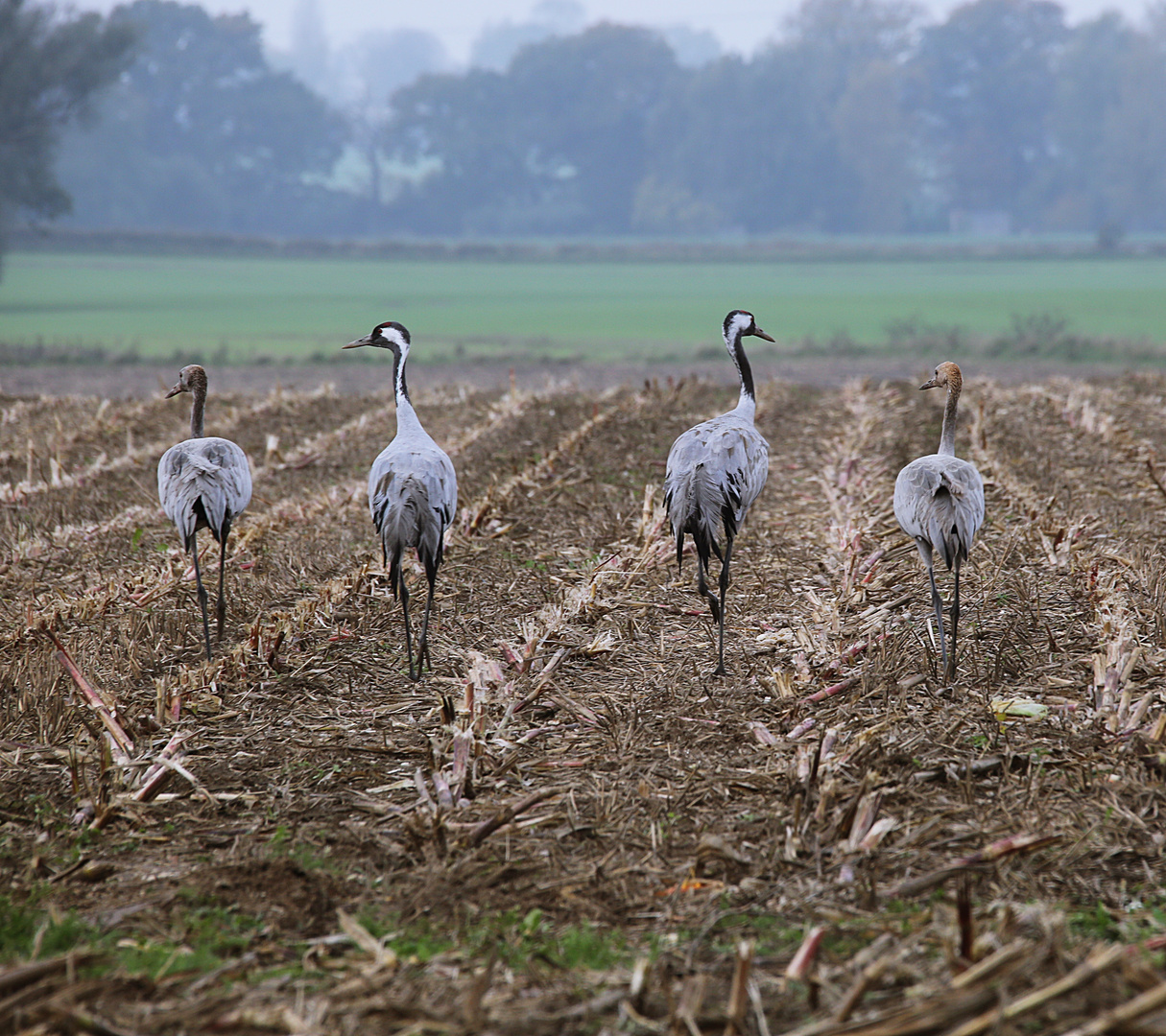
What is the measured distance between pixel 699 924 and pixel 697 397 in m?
14.3

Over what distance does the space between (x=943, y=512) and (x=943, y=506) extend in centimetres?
3

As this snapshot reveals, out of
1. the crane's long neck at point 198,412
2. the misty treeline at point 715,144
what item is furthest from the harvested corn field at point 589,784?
the misty treeline at point 715,144

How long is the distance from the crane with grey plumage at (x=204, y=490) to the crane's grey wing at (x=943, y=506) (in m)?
4.18

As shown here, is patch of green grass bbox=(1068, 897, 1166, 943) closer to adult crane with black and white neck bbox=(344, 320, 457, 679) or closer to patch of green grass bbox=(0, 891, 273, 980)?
patch of green grass bbox=(0, 891, 273, 980)

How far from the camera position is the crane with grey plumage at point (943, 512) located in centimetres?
622

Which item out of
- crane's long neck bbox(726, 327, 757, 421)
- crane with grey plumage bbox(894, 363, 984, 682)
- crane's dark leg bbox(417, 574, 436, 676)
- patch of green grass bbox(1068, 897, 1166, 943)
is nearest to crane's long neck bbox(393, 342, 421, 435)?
crane's dark leg bbox(417, 574, 436, 676)

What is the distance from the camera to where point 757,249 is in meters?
69.4

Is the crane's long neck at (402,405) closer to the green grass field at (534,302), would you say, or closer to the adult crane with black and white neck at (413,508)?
the adult crane with black and white neck at (413,508)

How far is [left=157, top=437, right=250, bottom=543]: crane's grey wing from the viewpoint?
7.21m

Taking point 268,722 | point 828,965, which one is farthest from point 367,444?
point 828,965

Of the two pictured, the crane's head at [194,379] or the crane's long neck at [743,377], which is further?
the crane's head at [194,379]

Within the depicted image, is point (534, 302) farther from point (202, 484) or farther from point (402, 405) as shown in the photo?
point (202, 484)

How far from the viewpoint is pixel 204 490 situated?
7203 mm

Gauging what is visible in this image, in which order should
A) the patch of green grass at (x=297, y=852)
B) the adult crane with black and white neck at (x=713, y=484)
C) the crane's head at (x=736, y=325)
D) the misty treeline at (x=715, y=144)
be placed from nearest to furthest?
the patch of green grass at (x=297, y=852) < the adult crane with black and white neck at (x=713, y=484) < the crane's head at (x=736, y=325) < the misty treeline at (x=715, y=144)
